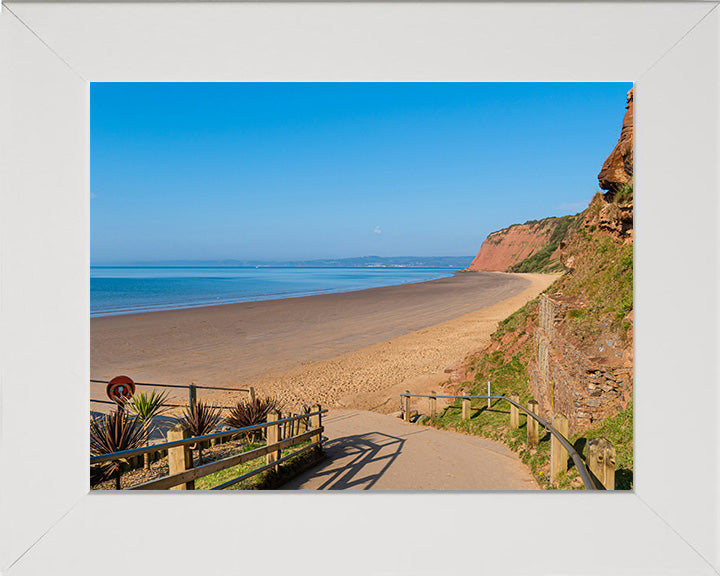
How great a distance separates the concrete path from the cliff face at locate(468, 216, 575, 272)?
8133cm

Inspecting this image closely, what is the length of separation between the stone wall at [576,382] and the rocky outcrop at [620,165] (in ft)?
5.72

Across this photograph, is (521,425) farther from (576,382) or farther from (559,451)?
A: (559,451)

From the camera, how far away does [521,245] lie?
4341 inches

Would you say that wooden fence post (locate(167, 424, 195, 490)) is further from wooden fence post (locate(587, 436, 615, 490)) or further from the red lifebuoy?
the red lifebuoy

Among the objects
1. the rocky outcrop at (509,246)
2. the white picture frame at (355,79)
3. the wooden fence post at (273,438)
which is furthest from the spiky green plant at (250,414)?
the rocky outcrop at (509,246)

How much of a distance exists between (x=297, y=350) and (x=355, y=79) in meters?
12.6

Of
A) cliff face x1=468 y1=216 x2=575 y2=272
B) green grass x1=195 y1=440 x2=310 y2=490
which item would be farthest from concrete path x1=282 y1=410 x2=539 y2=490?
cliff face x1=468 y1=216 x2=575 y2=272

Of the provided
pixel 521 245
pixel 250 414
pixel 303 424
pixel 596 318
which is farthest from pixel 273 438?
pixel 521 245

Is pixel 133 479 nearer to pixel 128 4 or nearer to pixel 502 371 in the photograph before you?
pixel 128 4

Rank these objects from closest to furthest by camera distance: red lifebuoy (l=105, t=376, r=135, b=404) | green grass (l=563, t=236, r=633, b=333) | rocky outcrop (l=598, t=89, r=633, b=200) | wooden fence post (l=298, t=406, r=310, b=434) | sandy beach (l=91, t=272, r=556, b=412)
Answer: green grass (l=563, t=236, r=633, b=333)
rocky outcrop (l=598, t=89, r=633, b=200)
wooden fence post (l=298, t=406, r=310, b=434)
red lifebuoy (l=105, t=376, r=135, b=404)
sandy beach (l=91, t=272, r=556, b=412)

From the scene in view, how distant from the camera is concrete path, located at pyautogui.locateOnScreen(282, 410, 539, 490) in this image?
438cm
